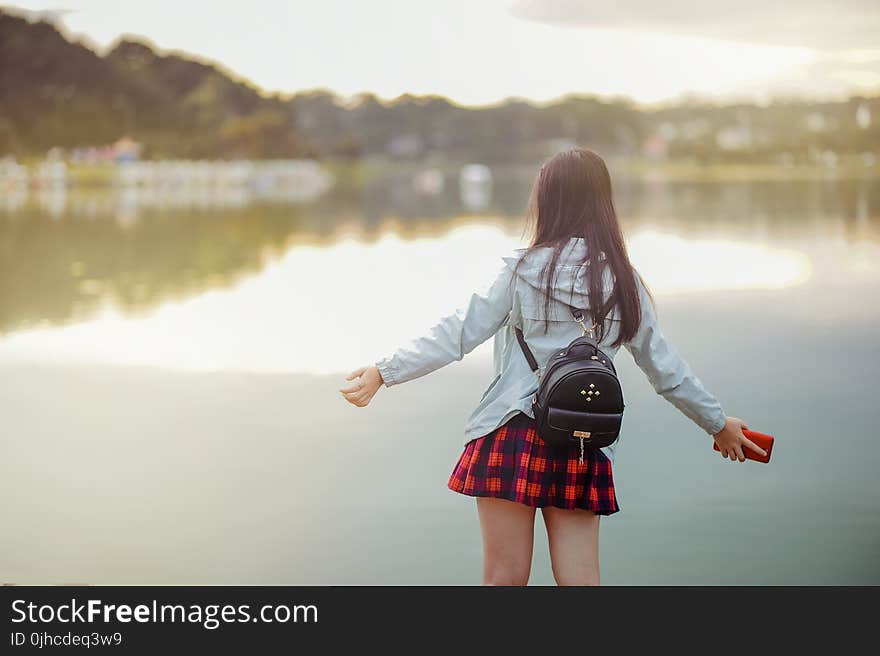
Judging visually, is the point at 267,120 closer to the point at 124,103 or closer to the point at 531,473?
the point at 124,103

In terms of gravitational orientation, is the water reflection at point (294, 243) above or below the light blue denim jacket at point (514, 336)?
above

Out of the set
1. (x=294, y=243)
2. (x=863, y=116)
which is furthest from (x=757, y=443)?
(x=863, y=116)

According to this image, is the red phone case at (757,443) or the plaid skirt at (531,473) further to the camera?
the red phone case at (757,443)

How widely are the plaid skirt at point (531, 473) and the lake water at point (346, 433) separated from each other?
95 cm

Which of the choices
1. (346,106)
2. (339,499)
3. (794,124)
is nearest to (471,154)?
(346,106)

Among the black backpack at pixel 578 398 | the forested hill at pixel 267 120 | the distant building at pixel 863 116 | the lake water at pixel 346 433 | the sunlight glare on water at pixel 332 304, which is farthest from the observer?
the forested hill at pixel 267 120

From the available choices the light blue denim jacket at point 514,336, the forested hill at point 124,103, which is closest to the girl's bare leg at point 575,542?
the light blue denim jacket at point 514,336

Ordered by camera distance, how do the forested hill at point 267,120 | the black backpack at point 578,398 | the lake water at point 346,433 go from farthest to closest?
1. the forested hill at point 267,120
2. the lake water at point 346,433
3. the black backpack at point 578,398

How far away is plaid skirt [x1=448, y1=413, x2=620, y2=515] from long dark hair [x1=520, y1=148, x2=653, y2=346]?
7.9 inches

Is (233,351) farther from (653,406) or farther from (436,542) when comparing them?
(436,542)

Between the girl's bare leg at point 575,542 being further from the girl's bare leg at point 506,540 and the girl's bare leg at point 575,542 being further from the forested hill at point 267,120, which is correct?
the forested hill at point 267,120

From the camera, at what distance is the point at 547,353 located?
2.18 meters

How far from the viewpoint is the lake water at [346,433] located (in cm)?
342

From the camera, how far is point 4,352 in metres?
6.64
